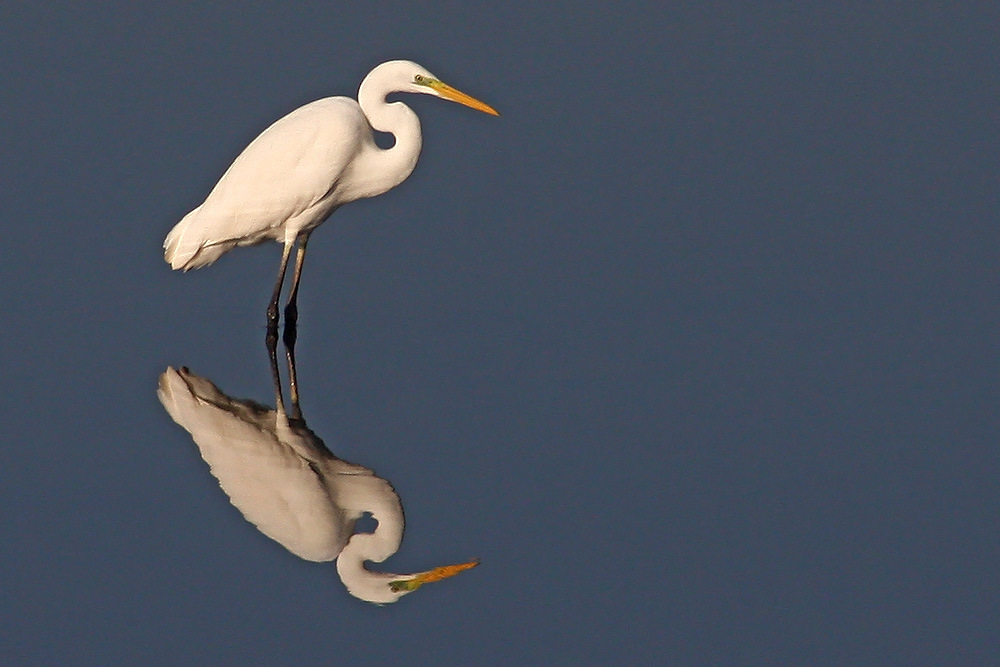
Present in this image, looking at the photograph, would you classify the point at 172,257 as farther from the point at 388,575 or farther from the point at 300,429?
the point at 388,575

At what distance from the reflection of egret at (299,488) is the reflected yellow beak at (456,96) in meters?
1.88

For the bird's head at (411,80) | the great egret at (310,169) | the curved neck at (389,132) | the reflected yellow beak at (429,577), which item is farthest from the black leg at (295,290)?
the reflected yellow beak at (429,577)

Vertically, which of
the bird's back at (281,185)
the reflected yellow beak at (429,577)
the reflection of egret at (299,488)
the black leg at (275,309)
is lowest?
the reflected yellow beak at (429,577)

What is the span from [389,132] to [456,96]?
15.8 inches

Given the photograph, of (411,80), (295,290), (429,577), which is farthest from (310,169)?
(429,577)

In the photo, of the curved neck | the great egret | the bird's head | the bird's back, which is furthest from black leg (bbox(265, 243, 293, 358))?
the bird's head

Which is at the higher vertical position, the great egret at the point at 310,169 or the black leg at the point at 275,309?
the great egret at the point at 310,169

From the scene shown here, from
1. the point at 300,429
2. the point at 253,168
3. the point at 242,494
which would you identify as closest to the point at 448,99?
the point at 253,168

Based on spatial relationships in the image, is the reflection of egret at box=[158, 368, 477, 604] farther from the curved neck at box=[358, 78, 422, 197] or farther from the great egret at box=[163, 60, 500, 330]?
the curved neck at box=[358, 78, 422, 197]

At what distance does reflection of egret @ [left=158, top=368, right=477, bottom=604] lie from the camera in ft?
23.9

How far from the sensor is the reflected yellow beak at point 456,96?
970cm

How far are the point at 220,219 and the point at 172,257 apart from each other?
38cm

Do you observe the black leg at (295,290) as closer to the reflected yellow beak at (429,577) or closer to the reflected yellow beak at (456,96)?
the reflected yellow beak at (456,96)

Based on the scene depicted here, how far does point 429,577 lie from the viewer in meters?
7.17
